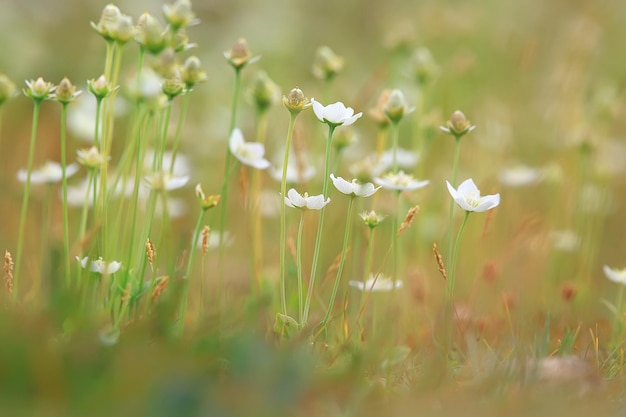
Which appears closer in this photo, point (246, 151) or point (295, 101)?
point (295, 101)

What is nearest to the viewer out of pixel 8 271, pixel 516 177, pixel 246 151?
pixel 8 271

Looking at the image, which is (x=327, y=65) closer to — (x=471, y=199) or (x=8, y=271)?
(x=471, y=199)

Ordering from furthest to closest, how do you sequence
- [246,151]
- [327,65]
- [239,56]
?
[327,65], [246,151], [239,56]

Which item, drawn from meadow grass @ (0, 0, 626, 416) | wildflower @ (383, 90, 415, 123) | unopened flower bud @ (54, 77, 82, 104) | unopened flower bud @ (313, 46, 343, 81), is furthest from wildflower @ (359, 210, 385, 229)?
unopened flower bud @ (54, 77, 82, 104)

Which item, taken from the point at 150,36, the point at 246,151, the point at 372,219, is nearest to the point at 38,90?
the point at 150,36

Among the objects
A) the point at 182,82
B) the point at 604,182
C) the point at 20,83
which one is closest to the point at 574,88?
the point at 604,182

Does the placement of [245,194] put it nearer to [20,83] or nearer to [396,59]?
[396,59]

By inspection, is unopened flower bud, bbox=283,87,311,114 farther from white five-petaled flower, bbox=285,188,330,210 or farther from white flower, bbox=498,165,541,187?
white flower, bbox=498,165,541,187
